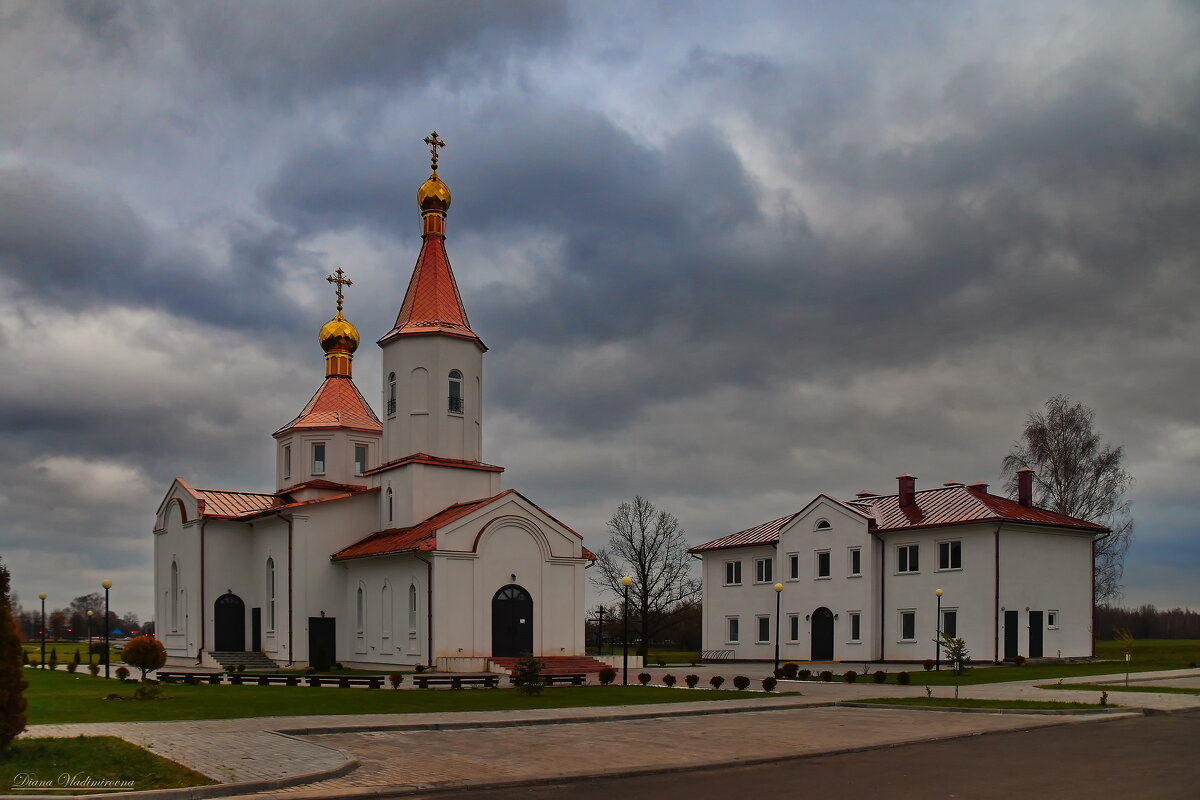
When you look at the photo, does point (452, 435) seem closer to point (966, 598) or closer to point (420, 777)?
point (966, 598)

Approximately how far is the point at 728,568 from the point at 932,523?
12.1 m

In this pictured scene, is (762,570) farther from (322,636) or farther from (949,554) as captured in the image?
(322,636)

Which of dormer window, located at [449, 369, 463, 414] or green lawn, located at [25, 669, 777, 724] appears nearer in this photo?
green lawn, located at [25, 669, 777, 724]

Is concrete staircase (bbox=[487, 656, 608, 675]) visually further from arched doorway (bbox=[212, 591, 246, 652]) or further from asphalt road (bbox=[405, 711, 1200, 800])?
asphalt road (bbox=[405, 711, 1200, 800])

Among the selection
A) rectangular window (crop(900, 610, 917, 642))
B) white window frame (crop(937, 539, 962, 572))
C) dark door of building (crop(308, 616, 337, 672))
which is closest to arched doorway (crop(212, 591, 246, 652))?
dark door of building (crop(308, 616, 337, 672))

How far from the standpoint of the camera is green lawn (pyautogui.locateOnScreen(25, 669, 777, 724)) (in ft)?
65.5

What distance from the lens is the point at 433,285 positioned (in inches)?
1629

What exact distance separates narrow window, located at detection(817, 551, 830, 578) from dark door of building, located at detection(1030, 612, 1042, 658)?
8.11 meters

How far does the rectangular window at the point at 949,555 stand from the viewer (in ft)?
134

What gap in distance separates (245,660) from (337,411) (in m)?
11.3

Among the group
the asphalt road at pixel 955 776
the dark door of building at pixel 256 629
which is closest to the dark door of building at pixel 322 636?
the dark door of building at pixel 256 629

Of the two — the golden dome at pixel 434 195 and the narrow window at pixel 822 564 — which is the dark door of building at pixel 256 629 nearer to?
the golden dome at pixel 434 195

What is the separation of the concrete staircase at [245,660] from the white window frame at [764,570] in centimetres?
2114

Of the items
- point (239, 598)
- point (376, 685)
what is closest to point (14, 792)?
point (376, 685)
